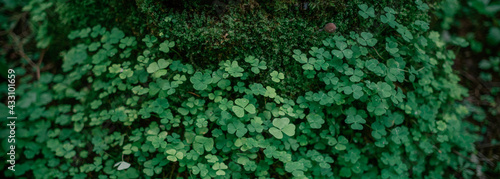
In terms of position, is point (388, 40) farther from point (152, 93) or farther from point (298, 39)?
point (152, 93)

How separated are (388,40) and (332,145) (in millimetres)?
931

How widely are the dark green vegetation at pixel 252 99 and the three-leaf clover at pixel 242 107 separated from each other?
0.01 m

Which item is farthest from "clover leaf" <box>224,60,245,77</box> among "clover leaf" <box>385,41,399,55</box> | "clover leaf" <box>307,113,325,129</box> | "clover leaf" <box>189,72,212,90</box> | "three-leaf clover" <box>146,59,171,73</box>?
"clover leaf" <box>385,41,399,55</box>

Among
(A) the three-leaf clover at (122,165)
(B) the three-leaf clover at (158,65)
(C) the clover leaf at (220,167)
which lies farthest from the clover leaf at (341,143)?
(A) the three-leaf clover at (122,165)

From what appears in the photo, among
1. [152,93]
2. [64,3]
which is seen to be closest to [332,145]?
[152,93]

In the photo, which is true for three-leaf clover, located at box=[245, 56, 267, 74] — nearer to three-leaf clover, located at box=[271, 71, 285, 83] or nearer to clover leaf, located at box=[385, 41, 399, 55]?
three-leaf clover, located at box=[271, 71, 285, 83]

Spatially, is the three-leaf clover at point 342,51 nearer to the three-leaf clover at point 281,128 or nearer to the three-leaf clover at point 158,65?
the three-leaf clover at point 281,128

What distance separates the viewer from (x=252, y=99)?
2.07 meters

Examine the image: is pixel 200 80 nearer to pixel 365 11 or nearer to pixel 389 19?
pixel 365 11

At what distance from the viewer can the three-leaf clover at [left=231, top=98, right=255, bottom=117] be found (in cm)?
194

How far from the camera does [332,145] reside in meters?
2.14

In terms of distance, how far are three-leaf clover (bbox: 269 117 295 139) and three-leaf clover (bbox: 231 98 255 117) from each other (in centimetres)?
19

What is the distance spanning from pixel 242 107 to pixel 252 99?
0.41 ft

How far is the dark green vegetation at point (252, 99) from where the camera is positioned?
6.66 ft
